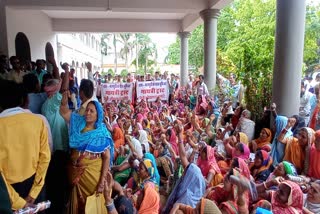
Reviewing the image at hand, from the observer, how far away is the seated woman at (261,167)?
353 cm

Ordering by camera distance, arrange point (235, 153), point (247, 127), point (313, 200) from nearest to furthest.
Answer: point (313, 200), point (235, 153), point (247, 127)

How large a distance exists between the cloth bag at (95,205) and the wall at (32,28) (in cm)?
658

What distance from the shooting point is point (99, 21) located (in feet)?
41.9

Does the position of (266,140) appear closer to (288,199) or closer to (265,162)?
(265,162)

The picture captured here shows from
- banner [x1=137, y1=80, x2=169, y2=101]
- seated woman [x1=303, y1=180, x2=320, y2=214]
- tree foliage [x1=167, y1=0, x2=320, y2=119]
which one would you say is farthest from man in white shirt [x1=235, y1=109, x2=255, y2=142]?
banner [x1=137, y1=80, x2=169, y2=101]

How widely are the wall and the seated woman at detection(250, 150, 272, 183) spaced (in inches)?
265

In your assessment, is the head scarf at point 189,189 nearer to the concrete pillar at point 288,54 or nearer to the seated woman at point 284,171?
the seated woman at point 284,171

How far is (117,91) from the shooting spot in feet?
28.6

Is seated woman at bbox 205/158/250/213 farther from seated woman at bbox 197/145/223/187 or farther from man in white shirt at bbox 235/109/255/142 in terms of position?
man in white shirt at bbox 235/109/255/142

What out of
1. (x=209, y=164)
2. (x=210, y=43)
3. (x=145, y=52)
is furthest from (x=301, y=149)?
(x=145, y=52)

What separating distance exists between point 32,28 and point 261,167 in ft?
29.4

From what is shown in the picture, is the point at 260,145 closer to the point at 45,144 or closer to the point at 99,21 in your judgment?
the point at 45,144

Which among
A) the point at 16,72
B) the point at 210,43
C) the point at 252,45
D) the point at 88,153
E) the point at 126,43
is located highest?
the point at 126,43

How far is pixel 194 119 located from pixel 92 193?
120 inches
